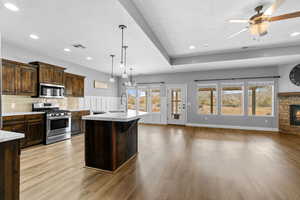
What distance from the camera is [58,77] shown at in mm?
4543

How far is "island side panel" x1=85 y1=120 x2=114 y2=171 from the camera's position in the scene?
8.07ft

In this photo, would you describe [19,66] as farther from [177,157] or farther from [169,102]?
[169,102]

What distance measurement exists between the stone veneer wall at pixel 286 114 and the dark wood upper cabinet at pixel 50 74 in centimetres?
823

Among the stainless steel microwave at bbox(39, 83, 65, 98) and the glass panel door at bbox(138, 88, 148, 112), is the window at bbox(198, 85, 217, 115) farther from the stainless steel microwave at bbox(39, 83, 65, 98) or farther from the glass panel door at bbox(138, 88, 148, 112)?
the stainless steel microwave at bbox(39, 83, 65, 98)

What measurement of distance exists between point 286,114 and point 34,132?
334 inches

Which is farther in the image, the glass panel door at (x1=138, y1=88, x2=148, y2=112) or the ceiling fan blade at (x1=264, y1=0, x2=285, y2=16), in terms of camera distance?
the glass panel door at (x1=138, y1=88, x2=148, y2=112)

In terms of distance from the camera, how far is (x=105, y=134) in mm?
2494

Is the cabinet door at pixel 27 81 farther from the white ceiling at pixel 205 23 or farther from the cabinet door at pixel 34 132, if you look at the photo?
the white ceiling at pixel 205 23

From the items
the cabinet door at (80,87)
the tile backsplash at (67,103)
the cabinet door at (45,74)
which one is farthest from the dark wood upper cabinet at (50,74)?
the cabinet door at (80,87)

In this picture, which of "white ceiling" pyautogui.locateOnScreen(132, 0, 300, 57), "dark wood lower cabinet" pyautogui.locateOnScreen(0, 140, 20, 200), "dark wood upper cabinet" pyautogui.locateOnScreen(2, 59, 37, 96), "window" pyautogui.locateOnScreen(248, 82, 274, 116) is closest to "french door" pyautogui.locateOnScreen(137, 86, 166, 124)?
"white ceiling" pyautogui.locateOnScreen(132, 0, 300, 57)

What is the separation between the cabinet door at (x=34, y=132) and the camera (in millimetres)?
3579

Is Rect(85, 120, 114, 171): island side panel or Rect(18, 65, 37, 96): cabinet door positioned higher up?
Rect(18, 65, 37, 96): cabinet door

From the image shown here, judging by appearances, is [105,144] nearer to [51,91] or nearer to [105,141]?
[105,141]

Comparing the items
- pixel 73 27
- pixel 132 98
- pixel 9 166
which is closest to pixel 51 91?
pixel 73 27
